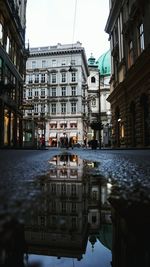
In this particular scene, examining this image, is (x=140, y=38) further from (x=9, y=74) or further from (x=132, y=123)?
(x=9, y=74)

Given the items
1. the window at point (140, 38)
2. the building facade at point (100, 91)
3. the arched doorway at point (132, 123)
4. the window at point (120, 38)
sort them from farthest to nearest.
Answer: the building facade at point (100, 91)
the window at point (120, 38)
the arched doorway at point (132, 123)
the window at point (140, 38)

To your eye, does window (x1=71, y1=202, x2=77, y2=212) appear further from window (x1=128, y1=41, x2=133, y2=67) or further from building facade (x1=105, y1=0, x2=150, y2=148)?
window (x1=128, y1=41, x2=133, y2=67)

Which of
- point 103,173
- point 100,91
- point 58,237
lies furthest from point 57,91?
point 58,237

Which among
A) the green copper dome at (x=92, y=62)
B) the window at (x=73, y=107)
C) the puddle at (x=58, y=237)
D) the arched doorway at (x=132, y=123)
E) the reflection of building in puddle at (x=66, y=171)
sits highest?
the green copper dome at (x=92, y=62)

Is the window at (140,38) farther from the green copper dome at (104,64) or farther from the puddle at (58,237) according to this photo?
the green copper dome at (104,64)

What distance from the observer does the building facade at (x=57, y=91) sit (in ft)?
187

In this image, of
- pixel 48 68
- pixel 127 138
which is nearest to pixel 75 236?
pixel 127 138

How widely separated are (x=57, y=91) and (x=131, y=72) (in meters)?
40.6

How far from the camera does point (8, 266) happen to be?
17.0 inches

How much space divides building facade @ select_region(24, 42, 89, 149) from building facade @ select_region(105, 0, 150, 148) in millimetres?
27373

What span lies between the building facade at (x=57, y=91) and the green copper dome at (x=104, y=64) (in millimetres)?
14643

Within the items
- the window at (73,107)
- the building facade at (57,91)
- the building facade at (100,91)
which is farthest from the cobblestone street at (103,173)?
the building facade at (100,91)


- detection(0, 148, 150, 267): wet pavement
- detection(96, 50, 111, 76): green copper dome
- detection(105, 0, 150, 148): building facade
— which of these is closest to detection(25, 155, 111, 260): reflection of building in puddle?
detection(0, 148, 150, 267): wet pavement

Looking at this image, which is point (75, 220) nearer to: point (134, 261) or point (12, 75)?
point (134, 261)
